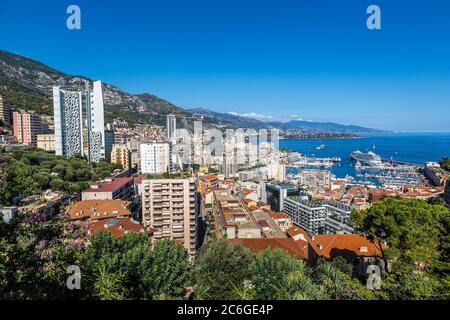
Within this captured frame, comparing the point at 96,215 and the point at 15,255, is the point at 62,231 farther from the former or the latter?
the point at 96,215

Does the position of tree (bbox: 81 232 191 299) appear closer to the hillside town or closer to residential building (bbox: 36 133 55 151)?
the hillside town

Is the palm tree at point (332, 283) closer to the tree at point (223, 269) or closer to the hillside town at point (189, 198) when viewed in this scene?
the tree at point (223, 269)

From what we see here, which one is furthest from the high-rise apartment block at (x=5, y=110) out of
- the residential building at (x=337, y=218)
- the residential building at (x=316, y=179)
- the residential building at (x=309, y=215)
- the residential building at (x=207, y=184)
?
the residential building at (x=316, y=179)

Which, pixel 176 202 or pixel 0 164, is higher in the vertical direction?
pixel 0 164

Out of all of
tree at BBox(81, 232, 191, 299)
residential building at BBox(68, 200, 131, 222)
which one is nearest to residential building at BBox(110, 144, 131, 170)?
residential building at BBox(68, 200, 131, 222)

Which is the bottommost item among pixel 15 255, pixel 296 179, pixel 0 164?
pixel 296 179

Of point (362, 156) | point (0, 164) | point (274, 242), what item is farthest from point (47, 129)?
point (362, 156)
